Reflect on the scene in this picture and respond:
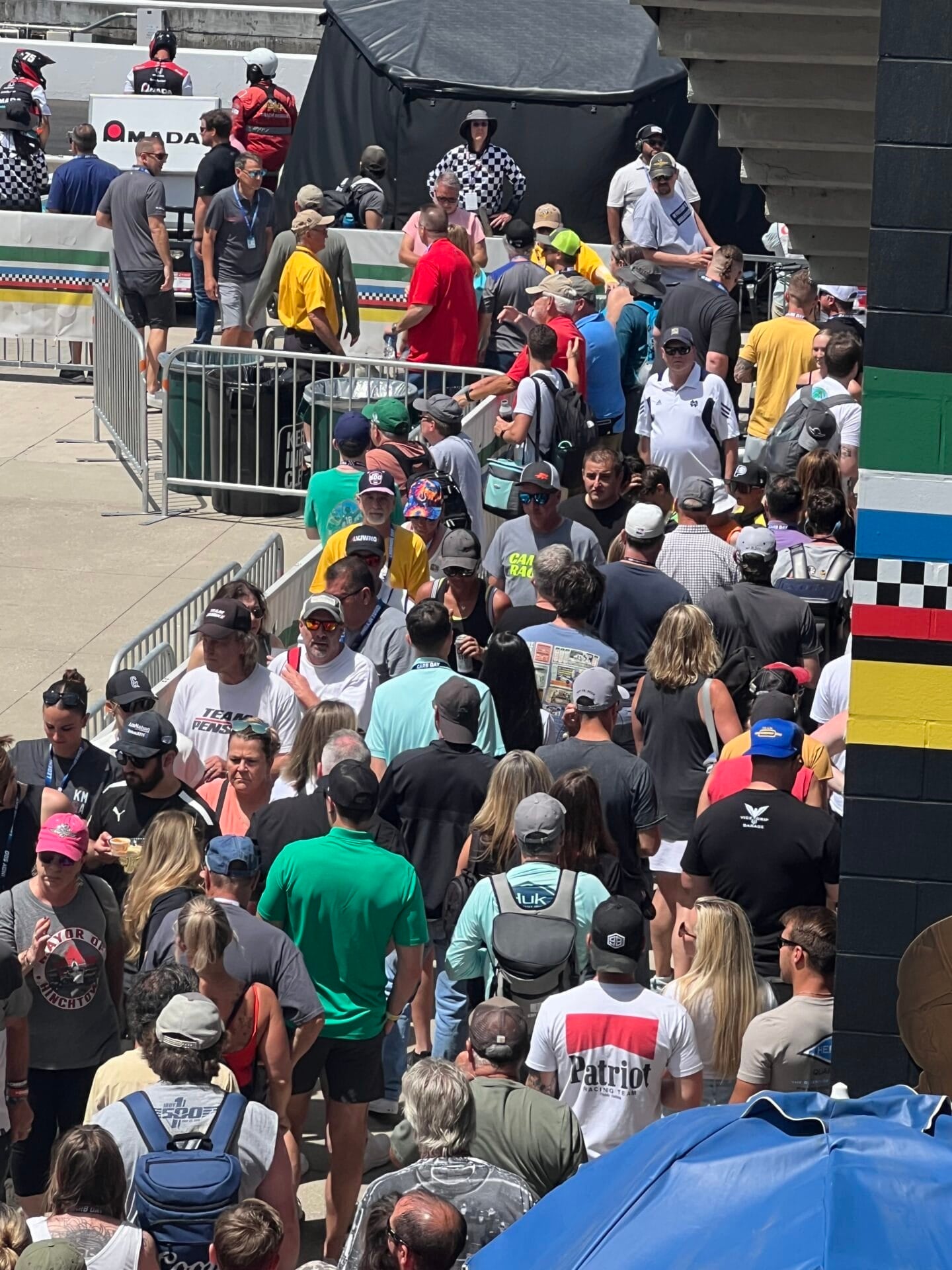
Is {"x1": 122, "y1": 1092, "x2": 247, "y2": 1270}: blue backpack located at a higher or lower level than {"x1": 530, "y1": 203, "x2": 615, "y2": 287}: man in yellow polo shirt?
lower

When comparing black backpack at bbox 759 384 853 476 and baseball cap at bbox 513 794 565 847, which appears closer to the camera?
baseball cap at bbox 513 794 565 847

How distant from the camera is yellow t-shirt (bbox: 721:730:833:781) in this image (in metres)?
7.29

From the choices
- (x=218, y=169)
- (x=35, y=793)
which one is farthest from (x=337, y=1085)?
(x=218, y=169)

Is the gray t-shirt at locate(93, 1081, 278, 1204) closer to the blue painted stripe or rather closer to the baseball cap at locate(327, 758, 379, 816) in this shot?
the baseball cap at locate(327, 758, 379, 816)

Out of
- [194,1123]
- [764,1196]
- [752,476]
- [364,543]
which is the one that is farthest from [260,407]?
[764,1196]

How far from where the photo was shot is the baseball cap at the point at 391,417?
407 inches

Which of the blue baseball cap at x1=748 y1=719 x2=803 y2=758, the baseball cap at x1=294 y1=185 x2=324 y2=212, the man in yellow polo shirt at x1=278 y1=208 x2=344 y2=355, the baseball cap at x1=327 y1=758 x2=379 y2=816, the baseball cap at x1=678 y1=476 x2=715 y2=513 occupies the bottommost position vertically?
the baseball cap at x1=327 y1=758 x2=379 y2=816

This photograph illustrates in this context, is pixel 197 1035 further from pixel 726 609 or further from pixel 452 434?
pixel 452 434

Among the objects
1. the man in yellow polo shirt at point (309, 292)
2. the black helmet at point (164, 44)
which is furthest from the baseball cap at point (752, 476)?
the black helmet at point (164, 44)

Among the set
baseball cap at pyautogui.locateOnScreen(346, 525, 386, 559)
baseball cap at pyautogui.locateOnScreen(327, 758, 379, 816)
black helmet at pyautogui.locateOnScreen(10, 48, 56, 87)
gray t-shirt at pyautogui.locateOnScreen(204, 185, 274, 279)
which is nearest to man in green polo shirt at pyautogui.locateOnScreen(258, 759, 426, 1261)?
baseball cap at pyautogui.locateOnScreen(327, 758, 379, 816)

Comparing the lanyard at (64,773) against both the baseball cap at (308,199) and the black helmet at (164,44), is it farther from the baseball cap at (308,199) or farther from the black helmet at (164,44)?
the black helmet at (164,44)

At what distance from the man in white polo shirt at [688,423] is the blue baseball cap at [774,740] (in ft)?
15.1

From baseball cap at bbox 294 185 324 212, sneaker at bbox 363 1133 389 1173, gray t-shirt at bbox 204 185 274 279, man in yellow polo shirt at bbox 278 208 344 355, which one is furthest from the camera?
gray t-shirt at bbox 204 185 274 279

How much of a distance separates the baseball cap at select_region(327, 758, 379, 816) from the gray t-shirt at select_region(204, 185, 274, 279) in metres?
9.93
